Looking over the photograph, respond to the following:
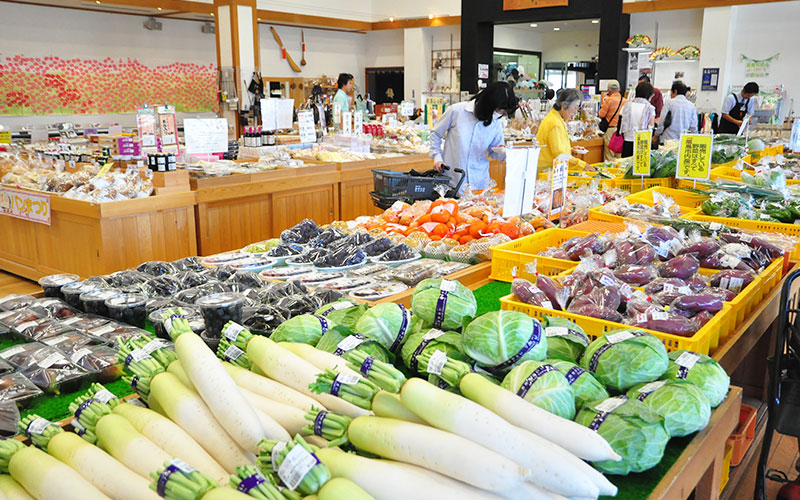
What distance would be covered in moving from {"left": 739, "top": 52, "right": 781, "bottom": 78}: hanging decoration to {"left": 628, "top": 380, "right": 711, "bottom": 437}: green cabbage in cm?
1359

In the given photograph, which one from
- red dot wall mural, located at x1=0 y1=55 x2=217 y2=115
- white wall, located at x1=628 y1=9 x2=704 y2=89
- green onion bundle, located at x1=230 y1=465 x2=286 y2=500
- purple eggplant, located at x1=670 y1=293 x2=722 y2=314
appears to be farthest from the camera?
white wall, located at x1=628 y1=9 x2=704 y2=89

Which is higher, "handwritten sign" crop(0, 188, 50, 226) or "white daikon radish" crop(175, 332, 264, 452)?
"white daikon radish" crop(175, 332, 264, 452)

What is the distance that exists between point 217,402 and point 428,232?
2.35 metres

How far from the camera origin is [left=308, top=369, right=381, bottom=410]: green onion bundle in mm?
1238

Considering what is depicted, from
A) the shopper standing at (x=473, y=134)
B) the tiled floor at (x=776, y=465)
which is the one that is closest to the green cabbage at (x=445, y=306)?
the tiled floor at (x=776, y=465)

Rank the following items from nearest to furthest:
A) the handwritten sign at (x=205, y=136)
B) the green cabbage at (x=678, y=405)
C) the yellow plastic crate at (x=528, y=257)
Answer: the green cabbage at (x=678, y=405) < the yellow plastic crate at (x=528, y=257) < the handwritten sign at (x=205, y=136)

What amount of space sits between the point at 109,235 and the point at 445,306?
3537 mm

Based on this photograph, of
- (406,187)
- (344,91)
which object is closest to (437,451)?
(406,187)

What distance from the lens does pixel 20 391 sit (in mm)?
1762

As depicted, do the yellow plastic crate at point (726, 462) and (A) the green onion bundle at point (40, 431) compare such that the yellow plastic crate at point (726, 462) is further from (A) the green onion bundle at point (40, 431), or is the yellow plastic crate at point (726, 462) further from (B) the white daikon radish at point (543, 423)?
(A) the green onion bundle at point (40, 431)

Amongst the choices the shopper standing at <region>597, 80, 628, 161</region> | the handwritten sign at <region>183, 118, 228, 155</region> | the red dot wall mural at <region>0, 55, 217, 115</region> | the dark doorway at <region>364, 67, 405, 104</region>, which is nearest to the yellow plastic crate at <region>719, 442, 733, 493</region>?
the handwritten sign at <region>183, 118, 228, 155</region>

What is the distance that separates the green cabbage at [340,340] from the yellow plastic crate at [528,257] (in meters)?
1.08

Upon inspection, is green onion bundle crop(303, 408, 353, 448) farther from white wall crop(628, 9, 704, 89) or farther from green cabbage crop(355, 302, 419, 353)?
white wall crop(628, 9, 704, 89)

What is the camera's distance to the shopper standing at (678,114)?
904 centimetres
